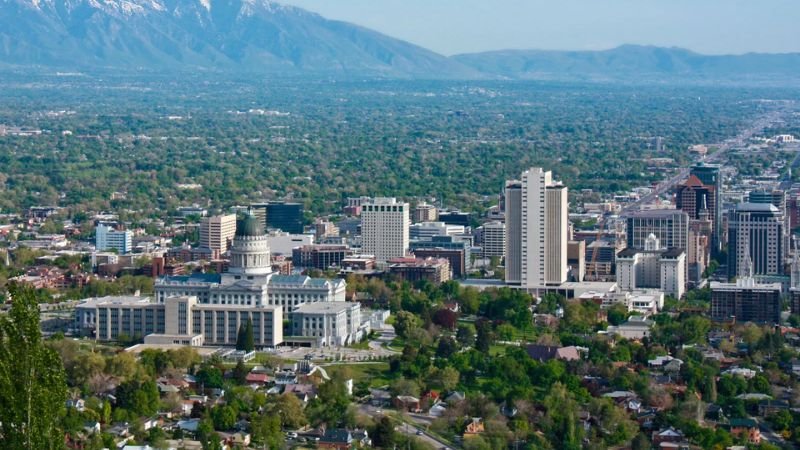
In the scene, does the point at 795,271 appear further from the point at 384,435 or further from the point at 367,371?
the point at 384,435

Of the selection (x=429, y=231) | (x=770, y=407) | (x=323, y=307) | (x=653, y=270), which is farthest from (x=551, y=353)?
(x=429, y=231)

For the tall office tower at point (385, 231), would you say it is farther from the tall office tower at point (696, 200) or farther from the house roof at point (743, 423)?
the house roof at point (743, 423)

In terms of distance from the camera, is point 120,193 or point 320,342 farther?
point 120,193

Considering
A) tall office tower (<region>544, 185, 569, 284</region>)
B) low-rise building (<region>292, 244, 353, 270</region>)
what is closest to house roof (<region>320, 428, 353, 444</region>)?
tall office tower (<region>544, 185, 569, 284</region>)

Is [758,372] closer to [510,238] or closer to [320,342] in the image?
[320,342]

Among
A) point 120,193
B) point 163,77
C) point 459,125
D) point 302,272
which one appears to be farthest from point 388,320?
point 163,77

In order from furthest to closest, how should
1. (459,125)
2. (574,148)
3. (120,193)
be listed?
(459,125) < (574,148) < (120,193)
